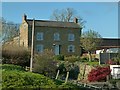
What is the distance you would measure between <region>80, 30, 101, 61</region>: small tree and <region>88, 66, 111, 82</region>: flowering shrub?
1712 cm

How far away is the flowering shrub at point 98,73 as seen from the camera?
33.3 metres

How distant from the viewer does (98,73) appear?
33594 millimetres

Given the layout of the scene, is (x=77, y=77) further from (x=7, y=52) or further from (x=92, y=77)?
(x=7, y=52)

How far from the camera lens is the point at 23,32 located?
185ft

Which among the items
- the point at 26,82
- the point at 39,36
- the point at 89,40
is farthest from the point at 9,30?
the point at 26,82

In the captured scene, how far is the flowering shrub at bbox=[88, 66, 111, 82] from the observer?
33.3 m

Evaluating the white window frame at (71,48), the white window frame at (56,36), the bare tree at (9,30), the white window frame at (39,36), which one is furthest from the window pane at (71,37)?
the bare tree at (9,30)

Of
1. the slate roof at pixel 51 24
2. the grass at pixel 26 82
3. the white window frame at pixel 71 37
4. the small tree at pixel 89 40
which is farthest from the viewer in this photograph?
the white window frame at pixel 71 37

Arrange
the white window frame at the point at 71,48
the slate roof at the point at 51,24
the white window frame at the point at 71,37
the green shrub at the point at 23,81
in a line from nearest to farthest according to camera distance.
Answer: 1. the green shrub at the point at 23,81
2. the slate roof at the point at 51,24
3. the white window frame at the point at 71,37
4. the white window frame at the point at 71,48

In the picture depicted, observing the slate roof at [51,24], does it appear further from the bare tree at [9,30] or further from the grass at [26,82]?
the grass at [26,82]

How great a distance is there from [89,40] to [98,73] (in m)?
19.3

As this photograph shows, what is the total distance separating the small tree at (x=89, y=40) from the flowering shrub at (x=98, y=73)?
17123mm

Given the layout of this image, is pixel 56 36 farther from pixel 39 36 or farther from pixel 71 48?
pixel 71 48

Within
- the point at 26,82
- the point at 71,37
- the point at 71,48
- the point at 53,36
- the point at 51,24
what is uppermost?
the point at 51,24
